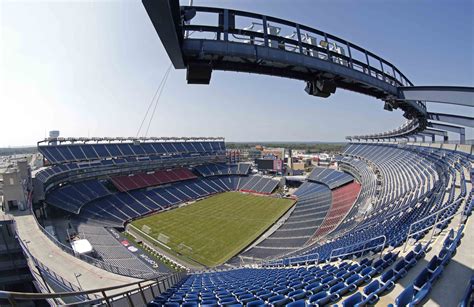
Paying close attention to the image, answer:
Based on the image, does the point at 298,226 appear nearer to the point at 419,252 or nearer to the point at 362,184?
the point at 362,184

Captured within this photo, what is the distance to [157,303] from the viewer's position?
21.3 feet

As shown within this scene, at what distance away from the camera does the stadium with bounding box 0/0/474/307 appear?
21.1ft

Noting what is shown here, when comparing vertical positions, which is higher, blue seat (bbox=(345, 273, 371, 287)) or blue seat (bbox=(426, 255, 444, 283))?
blue seat (bbox=(426, 255, 444, 283))

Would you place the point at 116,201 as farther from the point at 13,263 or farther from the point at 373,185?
the point at 373,185

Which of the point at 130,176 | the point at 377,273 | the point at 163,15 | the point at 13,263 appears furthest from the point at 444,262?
the point at 130,176

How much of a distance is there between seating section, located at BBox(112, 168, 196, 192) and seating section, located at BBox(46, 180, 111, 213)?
10.8 feet

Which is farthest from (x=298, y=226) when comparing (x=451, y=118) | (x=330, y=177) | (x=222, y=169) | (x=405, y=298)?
(x=222, y=169)

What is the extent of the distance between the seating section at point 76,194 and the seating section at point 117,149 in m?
5.70

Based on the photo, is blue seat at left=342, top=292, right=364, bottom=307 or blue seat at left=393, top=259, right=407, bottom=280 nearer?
blue seat at left=342, top=292, right=364, bottom=307

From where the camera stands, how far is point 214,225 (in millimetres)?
35438

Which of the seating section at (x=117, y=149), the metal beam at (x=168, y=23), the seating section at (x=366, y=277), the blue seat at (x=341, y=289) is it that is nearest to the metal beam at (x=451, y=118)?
the seating section at (x=366, y=277)

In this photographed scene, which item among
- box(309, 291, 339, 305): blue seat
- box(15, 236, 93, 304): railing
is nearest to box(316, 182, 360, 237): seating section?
box(309, 291, 339, 305): blue seat

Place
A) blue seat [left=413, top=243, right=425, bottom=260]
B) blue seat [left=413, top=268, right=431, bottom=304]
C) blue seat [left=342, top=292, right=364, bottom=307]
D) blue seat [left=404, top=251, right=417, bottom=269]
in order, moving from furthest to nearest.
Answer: blue seat [left=413, top=243, right=425, bottom=260], blue seat [left=404, top=251, right=417, bottom=269], blue seat [left=342, top=292, right=364, bottom=307], blue seat [left=413, top=268, right=431, bottom=304]

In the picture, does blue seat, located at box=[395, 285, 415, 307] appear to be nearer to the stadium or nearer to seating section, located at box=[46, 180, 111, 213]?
the stadium
